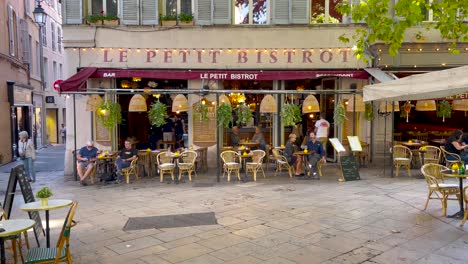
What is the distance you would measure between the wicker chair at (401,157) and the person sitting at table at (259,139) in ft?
13.0

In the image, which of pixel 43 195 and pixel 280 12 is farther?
pixel 280 12

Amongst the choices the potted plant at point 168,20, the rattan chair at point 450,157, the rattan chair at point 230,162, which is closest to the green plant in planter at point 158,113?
the rattan chair at point 230,162

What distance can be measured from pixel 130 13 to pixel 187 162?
5591 mm

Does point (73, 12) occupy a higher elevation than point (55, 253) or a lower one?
higher

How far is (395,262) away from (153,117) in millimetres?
7970

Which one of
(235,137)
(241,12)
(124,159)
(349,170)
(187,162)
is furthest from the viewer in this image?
(241,12)

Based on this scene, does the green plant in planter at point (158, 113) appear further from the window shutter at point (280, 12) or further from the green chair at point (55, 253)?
the green chair at point (55, 253)

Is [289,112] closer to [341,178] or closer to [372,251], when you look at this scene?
[341,178]

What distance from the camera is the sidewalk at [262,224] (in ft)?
19.2

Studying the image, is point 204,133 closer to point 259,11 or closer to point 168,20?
point 168,20

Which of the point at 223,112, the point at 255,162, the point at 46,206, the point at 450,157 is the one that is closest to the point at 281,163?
the point at 255,162

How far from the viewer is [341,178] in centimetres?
1173

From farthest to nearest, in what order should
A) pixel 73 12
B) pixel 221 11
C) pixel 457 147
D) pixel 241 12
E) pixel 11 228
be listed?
1. pixel 241 12
2. pixel 221 11
3. pixel 73 12
4. pixel 457 147
5. pixel 11 228

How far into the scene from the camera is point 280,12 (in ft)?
46.5
